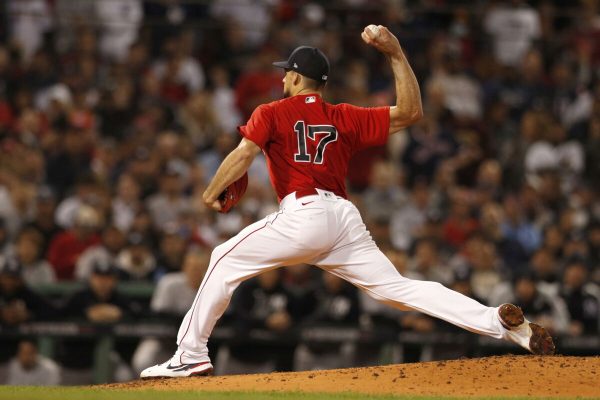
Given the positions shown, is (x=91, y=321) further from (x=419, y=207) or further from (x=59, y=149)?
(x=419, y=207)

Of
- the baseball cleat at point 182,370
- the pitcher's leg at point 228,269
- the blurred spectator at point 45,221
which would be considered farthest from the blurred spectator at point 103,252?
the pitcher's leg at point 228,269

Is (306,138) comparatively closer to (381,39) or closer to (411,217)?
(381,39)

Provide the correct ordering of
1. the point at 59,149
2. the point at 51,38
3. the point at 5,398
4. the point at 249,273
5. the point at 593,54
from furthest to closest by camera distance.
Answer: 1. the point at 593,54
2. the point at 51,38
3. the point at 59,149
4. the point at 249,273
5. the point at 5,398

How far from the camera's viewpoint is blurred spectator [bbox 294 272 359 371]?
35.3ft

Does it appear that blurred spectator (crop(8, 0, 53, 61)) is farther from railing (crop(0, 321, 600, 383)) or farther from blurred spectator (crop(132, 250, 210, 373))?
railing (crop(0, 321, 600, 383))

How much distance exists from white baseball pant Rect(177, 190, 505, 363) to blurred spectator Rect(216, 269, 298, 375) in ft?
12.8

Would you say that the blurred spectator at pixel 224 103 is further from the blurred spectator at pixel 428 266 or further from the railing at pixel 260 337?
the railing at pixel 260 337

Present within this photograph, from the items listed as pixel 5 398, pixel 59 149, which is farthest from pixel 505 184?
pixel 5 398

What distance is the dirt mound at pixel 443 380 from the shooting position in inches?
261

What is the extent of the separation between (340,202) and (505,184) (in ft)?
25.3

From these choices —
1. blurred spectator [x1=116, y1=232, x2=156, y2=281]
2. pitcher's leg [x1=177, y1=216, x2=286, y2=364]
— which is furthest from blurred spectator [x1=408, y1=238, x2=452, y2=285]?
pitcher's leg [x1=177, y1=216, x2=286, y2=364]

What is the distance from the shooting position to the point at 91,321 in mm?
10547

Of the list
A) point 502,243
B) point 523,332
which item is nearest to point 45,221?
point 502,243

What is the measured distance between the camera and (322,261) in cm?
671
